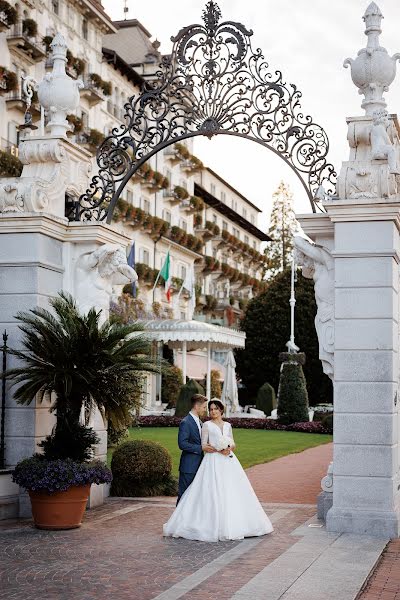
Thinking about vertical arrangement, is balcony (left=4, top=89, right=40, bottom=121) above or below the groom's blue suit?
above

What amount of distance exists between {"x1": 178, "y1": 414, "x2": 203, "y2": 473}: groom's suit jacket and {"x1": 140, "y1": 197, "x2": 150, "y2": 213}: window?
1543 inches

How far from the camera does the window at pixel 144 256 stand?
164 ft

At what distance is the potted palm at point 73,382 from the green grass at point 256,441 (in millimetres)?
7124

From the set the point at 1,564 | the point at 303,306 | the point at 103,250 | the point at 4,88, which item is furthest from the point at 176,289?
the point at 1,564

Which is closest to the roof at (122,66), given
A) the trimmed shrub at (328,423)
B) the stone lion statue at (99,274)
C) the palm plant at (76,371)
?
the trimmed shrub at (328,423)

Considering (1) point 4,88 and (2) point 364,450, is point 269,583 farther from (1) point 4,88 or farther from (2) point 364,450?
(1) point 4,88

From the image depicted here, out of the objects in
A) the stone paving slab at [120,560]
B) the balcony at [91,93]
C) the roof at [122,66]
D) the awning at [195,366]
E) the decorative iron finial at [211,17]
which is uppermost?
the roof at [122,66]

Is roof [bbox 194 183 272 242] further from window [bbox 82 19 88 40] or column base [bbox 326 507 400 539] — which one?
column base [bbox 326 507 400 539]

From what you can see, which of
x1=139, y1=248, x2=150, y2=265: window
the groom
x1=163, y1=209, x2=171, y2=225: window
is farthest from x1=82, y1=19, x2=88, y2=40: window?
the groom

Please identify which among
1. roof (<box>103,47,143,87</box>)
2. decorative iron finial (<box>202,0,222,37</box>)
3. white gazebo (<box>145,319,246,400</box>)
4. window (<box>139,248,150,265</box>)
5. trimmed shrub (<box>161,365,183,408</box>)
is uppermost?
roof (<box>103,47,143,87</box>)

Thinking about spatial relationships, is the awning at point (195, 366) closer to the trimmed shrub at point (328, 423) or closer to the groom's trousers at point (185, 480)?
the trimmed shrub at point (328, 423)

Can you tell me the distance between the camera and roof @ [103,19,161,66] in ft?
174


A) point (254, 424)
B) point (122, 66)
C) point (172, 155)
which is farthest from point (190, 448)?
point (172, 155)

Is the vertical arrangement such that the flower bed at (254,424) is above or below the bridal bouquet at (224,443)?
below
